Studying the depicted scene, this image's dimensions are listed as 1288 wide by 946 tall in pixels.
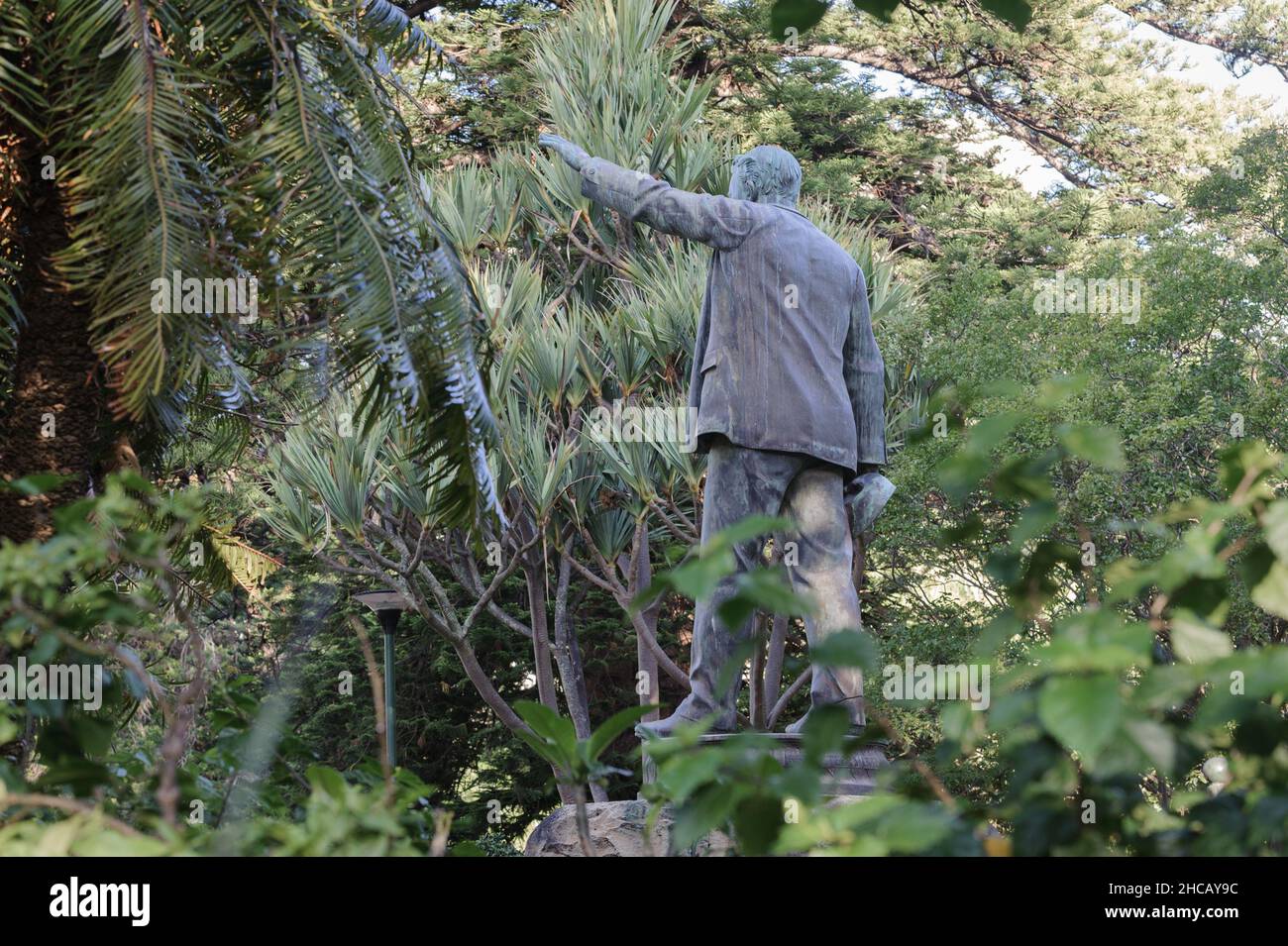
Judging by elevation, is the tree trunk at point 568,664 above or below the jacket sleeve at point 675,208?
below

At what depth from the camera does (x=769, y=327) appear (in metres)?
4.89

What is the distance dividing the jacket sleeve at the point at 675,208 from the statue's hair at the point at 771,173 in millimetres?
185

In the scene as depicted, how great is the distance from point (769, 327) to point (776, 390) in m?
0.23

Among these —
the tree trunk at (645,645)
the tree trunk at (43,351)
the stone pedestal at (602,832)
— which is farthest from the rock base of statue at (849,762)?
the tree trunk at (645,645)

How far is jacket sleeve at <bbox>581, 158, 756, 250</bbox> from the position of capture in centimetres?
494

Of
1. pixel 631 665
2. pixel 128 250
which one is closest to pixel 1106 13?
pixel 631 665

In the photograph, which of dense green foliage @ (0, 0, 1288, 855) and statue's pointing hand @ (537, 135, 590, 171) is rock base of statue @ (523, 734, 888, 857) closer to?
dense green foliage @ (0, 0, 1288, 855)

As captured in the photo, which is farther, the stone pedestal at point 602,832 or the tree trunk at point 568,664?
the tree trunk at point 568,664

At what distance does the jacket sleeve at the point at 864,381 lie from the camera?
5039mm

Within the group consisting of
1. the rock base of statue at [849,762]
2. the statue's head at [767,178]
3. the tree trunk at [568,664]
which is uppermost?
the statue's head at [767,178]

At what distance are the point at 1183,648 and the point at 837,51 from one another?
1667 cm

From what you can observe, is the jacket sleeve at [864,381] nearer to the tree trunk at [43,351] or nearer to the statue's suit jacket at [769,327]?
the statue's suit jacket at [769,327]

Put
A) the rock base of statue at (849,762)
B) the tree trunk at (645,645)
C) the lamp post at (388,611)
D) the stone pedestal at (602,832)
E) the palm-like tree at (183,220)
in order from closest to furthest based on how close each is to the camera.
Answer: the rock base of statue at (849,762) < the palm-like tree at (183,220) < the stone pedestal at (602,832) < the lamp post at (388,611) < the tree trunk at (645,645)

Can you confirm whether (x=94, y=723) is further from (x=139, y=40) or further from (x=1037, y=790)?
(x=139, y=40)
